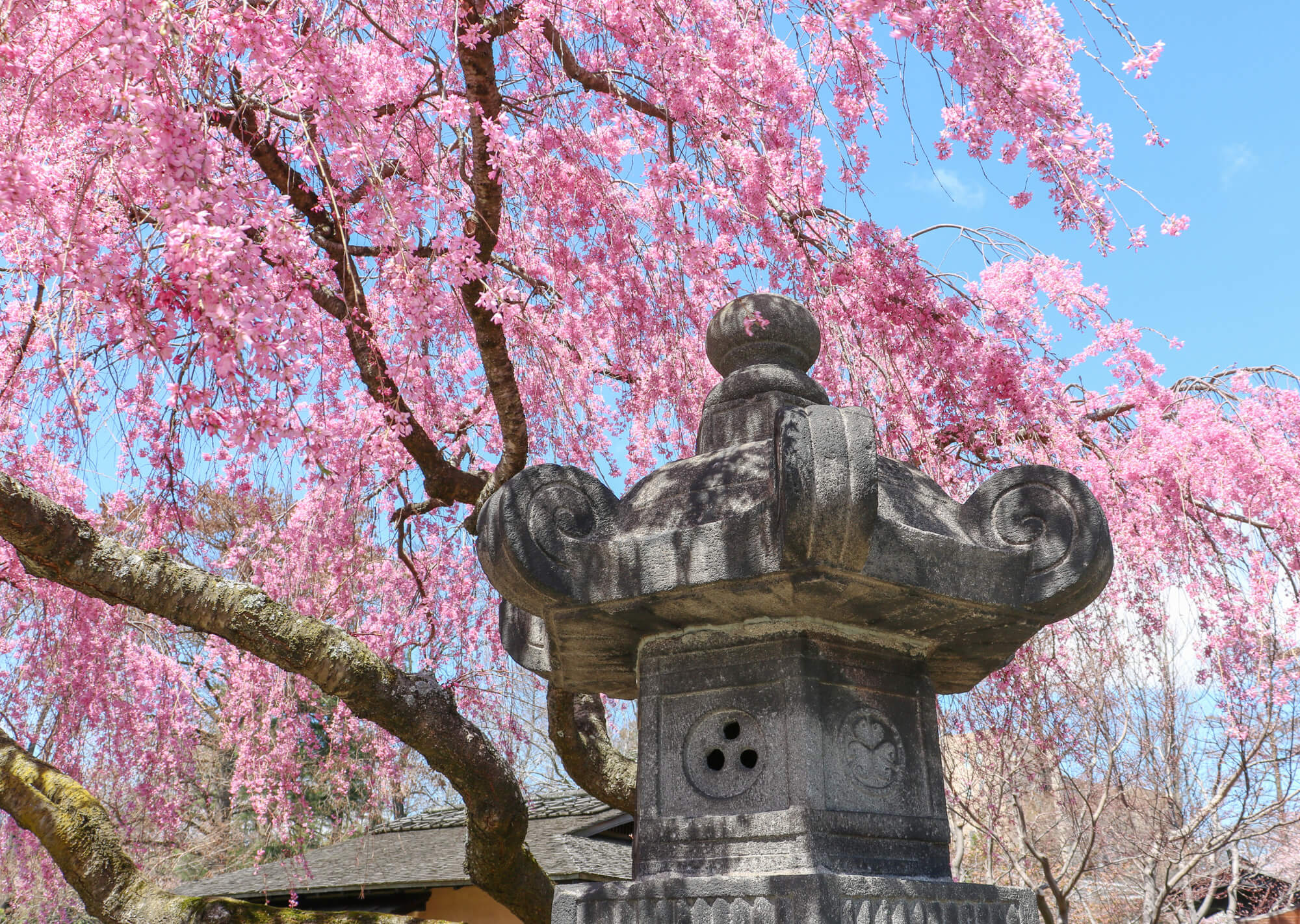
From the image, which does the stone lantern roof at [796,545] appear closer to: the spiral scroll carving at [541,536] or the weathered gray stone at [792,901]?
the spiral scroll carving at [541,536]

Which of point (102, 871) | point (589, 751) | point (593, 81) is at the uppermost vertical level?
point (593, 81)

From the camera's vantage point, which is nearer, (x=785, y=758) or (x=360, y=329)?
(x=785, y=758)

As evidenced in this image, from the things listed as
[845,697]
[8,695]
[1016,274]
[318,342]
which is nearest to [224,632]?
[318,342]

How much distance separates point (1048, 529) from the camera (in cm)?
259

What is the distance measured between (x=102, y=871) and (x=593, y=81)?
429 centimetres

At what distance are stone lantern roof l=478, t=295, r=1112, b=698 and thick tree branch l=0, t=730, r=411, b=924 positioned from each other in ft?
7.64

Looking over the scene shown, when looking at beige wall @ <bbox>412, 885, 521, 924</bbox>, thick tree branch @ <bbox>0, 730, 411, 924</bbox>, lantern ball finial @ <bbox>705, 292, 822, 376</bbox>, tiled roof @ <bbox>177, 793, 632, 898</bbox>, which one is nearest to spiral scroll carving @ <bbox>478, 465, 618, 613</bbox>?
lantern ball finial @ <bbox>705, 292, 822, 376</bbox>

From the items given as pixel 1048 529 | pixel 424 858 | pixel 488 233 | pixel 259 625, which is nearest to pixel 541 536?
pixel 1048 529

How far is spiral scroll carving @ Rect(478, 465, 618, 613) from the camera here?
2.52m

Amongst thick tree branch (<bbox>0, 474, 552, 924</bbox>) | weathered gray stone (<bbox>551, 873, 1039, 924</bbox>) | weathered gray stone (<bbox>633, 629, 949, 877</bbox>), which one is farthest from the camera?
thick tree branch (<bbox>0, 474, 552, 924</bbox>)

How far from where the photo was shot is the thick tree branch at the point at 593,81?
183 inches

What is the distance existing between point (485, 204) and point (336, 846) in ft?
30.0

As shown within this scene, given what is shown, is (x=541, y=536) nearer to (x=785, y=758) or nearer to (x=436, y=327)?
(x=785, y=758)

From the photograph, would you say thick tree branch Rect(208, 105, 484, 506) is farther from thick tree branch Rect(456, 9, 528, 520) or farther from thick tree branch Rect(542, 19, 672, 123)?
thick tree branch Rect(542, 19, 672, 123)
